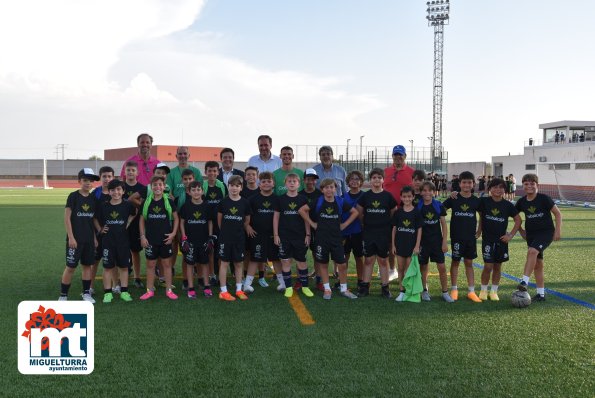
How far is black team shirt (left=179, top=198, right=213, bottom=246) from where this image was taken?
5.56m

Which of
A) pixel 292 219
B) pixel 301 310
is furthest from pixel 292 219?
pixel 301 310

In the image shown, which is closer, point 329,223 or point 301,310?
point 301,310

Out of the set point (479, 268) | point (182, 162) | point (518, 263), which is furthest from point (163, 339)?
point (518, 263)

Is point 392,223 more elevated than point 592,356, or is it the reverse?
point 392,223

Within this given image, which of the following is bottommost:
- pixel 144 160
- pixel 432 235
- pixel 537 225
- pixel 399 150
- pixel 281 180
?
pixel 432 235

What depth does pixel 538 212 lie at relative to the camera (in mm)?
5562

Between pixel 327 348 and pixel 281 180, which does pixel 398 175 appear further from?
pixel 327 348

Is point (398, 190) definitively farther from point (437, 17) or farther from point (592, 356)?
point (437, 17)

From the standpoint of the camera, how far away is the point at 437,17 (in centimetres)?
4888

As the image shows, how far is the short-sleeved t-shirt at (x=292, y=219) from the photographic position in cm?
558

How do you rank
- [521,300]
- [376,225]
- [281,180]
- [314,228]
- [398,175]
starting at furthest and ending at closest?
[281,180]
[398,175]
[314,228]
[376,225]
[521,300]

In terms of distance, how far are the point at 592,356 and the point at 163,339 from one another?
3.80 m

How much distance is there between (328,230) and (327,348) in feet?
6.27

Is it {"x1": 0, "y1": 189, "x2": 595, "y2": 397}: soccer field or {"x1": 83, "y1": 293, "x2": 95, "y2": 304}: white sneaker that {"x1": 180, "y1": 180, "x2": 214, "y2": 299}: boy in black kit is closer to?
{"x1": 0, "y1": 189, "x2": 595, "y2": 397}: soccer field
